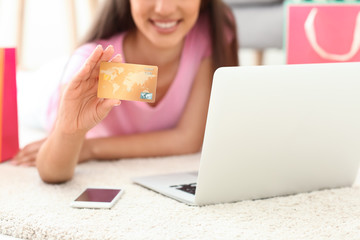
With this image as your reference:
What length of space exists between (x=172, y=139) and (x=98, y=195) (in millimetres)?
472

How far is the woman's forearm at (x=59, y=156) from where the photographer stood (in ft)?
3.48

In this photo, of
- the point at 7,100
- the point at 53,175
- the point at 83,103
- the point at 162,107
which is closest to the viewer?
the point at 83,103

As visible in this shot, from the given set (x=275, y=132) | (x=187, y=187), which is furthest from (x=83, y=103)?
(x=275, y=132)

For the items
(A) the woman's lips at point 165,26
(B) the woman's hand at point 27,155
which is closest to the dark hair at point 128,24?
(A) the woman's lips at point 165,26

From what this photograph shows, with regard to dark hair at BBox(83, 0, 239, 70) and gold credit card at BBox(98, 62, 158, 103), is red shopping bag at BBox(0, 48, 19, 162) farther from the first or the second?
gold credit card at BBox(98, 62, 158, 103)

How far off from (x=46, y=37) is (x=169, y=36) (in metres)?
2.15

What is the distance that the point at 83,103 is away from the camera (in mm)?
1003

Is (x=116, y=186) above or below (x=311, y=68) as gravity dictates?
below

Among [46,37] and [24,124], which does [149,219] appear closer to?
[24,124]

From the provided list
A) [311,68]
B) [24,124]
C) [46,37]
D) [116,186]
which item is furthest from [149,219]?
[46,37]

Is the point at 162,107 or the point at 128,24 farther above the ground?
the point at 128,24

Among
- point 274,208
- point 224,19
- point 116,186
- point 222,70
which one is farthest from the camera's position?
point 224,19

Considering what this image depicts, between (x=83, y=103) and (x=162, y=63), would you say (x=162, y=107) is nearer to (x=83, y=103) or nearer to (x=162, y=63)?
(x=162, y=63)

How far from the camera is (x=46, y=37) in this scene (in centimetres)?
334
